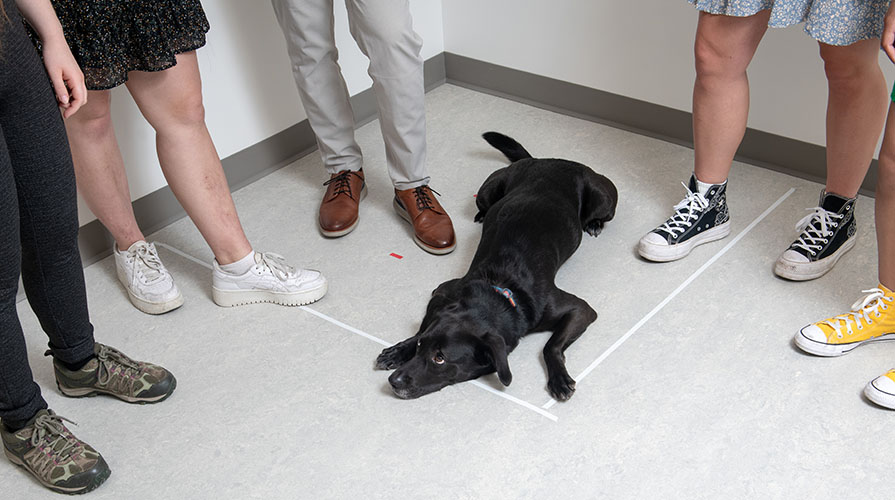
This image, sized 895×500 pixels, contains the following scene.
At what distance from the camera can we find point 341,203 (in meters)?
2.58

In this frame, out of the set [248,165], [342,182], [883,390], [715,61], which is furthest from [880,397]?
[248,165]

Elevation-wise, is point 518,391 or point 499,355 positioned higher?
point 499,355

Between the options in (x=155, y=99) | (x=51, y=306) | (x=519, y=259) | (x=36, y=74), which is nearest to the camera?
(x=36, y=74)

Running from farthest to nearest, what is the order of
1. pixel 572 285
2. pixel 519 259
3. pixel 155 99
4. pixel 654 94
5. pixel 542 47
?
pixel 542 47 < pixel 654 94 < pixel 572 285 < pixel 519 259 < pixel 155 99

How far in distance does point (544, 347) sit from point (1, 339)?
1.16 metres

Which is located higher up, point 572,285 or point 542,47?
point 542,47

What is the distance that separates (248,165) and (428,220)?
2.73ft

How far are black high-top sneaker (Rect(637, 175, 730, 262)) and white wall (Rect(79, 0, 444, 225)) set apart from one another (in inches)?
55.2

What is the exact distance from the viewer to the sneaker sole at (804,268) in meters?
2.17

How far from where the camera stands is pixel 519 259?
2049 mm

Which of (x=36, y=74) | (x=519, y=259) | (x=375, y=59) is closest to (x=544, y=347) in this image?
(x=519, y=259)

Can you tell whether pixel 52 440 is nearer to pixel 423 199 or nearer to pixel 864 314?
pixel 423 199

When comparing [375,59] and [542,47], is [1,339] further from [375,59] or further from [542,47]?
[542,47]

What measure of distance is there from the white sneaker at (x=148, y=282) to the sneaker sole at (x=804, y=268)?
1645 millimetres
